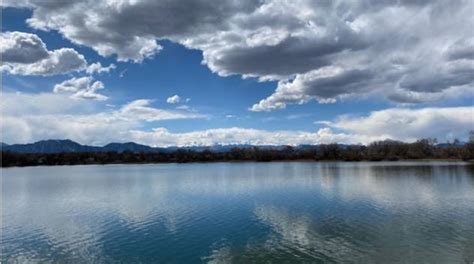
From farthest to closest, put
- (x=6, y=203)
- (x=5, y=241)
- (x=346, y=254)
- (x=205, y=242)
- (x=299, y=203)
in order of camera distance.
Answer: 1. (x=6, y=203)
2. (x=299, y=203)
3. (x=5, y=241)
4. (x=205, y=242)
5. (x=346, y=254)

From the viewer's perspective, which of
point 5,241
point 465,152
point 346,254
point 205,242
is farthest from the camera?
point 465,152

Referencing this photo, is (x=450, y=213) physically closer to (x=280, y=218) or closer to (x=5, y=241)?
(x=280, y=218)

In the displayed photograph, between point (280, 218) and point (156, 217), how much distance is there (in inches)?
481

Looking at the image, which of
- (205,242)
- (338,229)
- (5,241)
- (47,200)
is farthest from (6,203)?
(338,229)

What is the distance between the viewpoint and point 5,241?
29797 mm

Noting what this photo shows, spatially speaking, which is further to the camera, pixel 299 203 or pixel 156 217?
pixel 299 203

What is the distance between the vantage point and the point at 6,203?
5266cm

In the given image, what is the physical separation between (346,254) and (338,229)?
23.4ft

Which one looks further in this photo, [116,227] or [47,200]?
[47,200]

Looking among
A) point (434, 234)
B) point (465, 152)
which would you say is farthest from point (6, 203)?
point (465, 152)

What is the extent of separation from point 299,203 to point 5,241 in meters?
29.9

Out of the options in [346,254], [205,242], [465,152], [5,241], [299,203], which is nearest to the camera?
[346,254]

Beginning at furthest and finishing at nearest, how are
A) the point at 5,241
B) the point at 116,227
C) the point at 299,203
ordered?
the point at 299,203, the point at 116,227, the point at 5,241

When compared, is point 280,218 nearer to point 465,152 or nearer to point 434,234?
point 434,234
